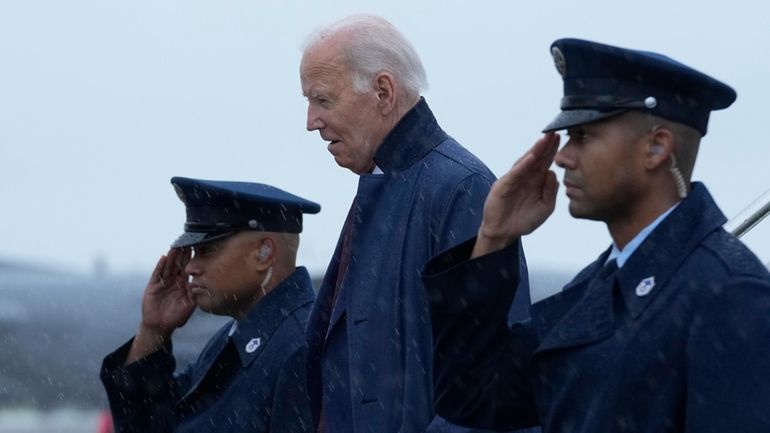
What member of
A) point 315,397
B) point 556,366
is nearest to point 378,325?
point 315,397

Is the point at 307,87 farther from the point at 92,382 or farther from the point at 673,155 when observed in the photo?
the point at 92,382

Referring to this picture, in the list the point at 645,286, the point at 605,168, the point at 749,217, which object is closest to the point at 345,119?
the point at 749,217

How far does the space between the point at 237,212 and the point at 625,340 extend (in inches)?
96.8

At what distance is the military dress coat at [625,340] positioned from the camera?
3.07 meters

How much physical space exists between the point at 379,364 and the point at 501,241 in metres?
0.95

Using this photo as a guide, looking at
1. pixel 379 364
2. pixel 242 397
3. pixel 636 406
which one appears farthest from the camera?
pixel 242 397

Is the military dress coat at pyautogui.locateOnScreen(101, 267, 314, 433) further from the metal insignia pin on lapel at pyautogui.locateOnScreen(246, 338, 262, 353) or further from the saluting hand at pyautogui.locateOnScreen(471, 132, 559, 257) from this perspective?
the saluting hand at pyautogui.locateOnScreen(471, 132, 559, 257)

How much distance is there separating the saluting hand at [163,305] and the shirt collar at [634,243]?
7.98 feet

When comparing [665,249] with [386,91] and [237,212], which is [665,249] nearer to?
[386,91]

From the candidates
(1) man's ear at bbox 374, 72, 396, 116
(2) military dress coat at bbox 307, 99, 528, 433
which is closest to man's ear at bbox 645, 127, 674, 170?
(2) military dress coat at bbox 307, 99, 528, 433

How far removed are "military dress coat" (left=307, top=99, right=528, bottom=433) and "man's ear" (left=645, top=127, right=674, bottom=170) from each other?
1.01 metres

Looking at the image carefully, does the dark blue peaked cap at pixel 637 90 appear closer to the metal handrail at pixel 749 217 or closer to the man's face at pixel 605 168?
the man's face at pixel 605 168

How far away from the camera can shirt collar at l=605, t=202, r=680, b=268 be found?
330cm

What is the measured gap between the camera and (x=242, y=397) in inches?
201
